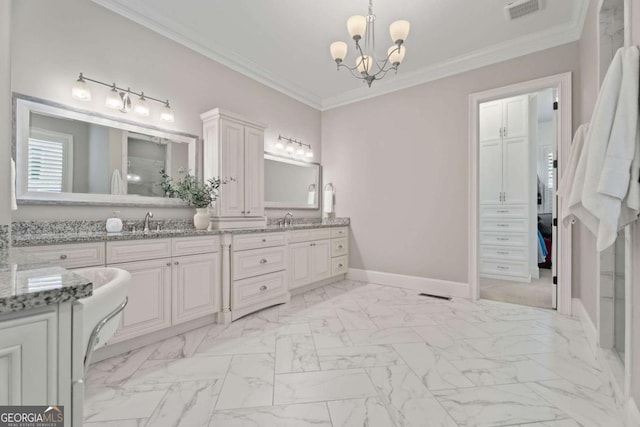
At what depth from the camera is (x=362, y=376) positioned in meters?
1.77

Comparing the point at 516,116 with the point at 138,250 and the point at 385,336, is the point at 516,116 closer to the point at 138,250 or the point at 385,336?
the point at 385,336

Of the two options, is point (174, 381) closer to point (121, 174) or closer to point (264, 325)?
point (264, 325)

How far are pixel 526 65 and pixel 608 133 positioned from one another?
2348 millimetres

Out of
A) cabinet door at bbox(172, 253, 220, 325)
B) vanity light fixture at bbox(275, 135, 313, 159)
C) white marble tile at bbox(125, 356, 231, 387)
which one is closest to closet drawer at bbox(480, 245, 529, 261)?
vanity light fixture at bbox(275, 135, 313, 159)

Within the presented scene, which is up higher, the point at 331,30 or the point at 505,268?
the point at 331,30

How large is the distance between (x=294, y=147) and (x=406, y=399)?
3.37 metres

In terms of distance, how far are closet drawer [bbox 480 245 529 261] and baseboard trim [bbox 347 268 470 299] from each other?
1.53 meters

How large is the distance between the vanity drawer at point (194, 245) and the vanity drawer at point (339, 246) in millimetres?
1839

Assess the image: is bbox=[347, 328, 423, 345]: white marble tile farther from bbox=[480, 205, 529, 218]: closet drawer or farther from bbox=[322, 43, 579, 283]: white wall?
bbox=[480, 205, 529, 218]: closet drawer

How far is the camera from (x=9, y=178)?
1.16 m

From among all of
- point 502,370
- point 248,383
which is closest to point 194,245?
point 248,383

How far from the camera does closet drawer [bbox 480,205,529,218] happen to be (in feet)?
14.0

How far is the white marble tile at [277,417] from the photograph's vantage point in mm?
1374

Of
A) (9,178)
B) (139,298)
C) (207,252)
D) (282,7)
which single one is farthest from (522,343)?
(282,7)
